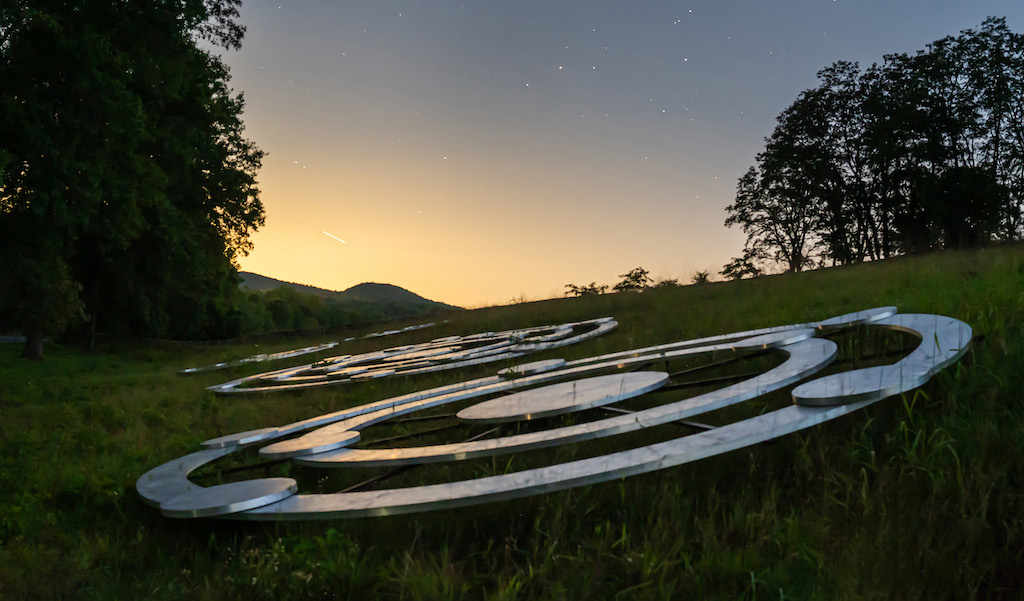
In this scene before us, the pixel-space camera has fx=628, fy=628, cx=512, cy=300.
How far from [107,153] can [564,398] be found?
16.9 metres

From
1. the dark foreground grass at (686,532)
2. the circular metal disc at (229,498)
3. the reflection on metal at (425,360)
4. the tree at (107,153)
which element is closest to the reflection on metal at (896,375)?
the dark foreground grass at (686,532)

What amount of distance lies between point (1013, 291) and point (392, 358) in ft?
25.7

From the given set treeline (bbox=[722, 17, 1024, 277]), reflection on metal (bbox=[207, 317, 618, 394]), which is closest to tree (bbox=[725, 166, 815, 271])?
treeline (bbox=[722, 17, 1024, 277])

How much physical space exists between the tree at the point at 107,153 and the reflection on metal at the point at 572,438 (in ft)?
44.2

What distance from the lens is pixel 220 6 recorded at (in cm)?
1992

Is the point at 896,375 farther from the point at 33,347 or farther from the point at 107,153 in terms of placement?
the point at 33,347

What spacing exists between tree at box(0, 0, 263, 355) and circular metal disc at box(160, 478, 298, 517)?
13521 millimetres

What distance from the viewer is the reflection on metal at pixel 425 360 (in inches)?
→ 315

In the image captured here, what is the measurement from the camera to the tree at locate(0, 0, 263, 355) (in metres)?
14.4

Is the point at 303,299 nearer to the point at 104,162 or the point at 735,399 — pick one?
the point at 104,162

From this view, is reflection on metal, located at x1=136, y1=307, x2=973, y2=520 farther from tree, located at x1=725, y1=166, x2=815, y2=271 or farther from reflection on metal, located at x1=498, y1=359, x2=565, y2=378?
tree, located at x1=725, y1=166, x2=815, y2=271

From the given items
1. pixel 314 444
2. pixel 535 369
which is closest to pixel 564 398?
pixel 314 444

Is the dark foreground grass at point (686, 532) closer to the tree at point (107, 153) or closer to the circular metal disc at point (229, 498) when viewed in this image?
the circular metal disc at point (229, 498)

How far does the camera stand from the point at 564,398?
3.74 m
